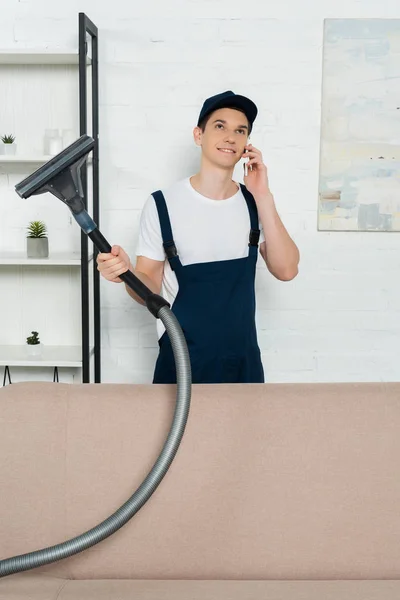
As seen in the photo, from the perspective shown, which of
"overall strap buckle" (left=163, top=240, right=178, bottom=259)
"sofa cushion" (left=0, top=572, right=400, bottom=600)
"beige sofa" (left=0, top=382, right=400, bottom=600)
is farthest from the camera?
"overall strap buckle" (left=163, top=240, right=178, bottom=259)

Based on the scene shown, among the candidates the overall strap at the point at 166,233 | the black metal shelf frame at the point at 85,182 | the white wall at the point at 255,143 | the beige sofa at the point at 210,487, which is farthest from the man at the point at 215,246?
the white wall at the point at 255,143

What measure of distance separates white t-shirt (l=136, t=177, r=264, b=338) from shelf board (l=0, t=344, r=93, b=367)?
0.80m

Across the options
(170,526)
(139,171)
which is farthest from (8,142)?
(170,526)

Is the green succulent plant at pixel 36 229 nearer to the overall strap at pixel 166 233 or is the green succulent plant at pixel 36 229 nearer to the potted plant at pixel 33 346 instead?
the potted plant at pixel 33 346

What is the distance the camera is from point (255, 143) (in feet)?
9.83

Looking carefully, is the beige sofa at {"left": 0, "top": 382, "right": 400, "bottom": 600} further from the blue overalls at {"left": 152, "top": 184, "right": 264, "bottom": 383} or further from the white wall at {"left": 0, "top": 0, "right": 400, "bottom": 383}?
the white wall at {"left": 0, "top": 0, "right": 400, "bottom": 383}

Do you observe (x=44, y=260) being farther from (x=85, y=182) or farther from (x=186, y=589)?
(x=186, y=589)

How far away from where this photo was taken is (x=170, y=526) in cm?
151

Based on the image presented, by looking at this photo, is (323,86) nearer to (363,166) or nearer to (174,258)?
(363,166)

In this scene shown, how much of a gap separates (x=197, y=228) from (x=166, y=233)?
0.30 feet

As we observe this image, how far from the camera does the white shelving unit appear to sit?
109 inches

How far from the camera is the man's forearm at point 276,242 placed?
221 cm

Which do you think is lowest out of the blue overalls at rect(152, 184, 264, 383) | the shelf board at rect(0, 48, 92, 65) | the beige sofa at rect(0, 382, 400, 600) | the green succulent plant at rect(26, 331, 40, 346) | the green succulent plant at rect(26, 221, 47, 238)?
the beige sofa at rect(0, 382, 400, 600)

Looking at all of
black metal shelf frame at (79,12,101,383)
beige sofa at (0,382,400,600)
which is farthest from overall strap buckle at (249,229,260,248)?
beige sofa at (0,382,400,600)
